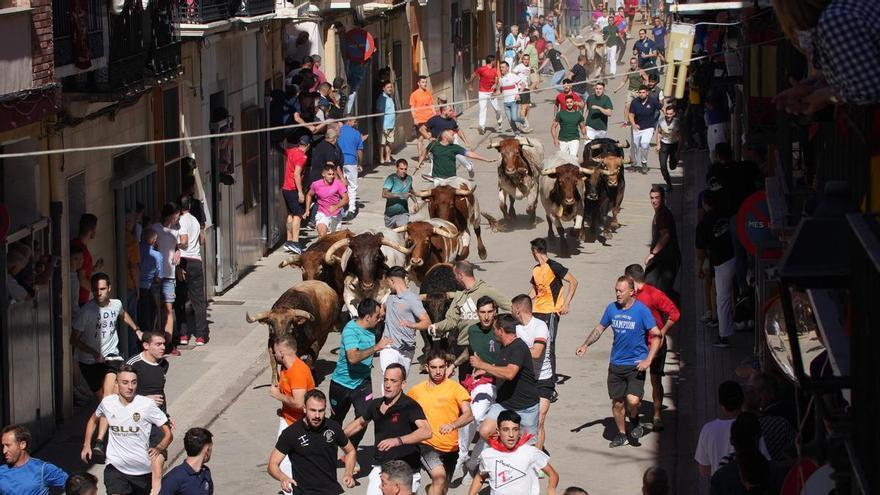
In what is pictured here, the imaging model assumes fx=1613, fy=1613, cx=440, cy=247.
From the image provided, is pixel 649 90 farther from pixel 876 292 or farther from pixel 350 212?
Result: pixel 876 292

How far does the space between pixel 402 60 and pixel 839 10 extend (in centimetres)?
3047

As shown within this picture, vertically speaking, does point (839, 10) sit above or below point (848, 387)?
above

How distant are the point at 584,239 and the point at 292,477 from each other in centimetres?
1358

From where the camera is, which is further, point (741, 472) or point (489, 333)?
point (489, 333)

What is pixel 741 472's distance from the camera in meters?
9.83

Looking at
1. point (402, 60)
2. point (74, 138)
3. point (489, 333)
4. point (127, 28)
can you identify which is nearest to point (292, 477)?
point (489, 333)

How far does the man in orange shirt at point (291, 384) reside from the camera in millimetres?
12812

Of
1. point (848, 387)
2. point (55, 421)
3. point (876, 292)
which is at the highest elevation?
point (876, 292)

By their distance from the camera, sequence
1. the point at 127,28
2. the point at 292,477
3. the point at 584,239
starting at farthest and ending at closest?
the point at 584,239 < the point at 127,28 < the point at 292,477

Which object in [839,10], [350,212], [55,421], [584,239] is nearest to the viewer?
[839,10]

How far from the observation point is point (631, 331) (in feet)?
46.8

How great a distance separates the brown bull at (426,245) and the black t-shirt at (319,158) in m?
4.44

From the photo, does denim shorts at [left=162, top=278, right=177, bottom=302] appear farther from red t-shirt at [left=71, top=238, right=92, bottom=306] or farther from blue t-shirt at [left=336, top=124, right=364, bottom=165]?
blue t-shirt at [left=336, top=124, right=364, bottom=165]

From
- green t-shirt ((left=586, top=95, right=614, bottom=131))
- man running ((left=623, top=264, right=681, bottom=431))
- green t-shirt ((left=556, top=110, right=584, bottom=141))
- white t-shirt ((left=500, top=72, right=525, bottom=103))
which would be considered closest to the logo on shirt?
man running ((left=623, top=264, right=681, bottom=431))
